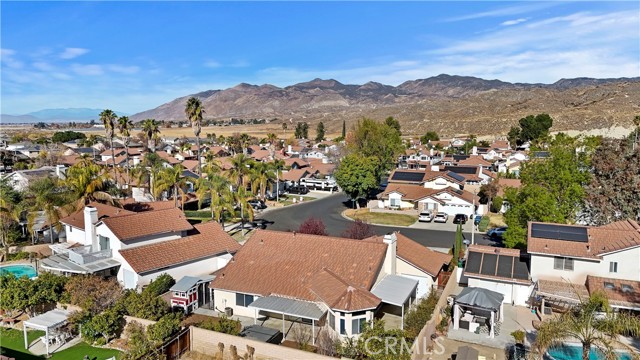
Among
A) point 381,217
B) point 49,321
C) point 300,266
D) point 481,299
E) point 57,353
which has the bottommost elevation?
point 381,217

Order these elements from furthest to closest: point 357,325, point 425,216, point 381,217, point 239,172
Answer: point 381,217 → point 239,172 → point 425,216 → point 357,325

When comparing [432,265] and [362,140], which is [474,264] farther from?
[362,140]

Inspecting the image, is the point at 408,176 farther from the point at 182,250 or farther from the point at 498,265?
the point at 182,250

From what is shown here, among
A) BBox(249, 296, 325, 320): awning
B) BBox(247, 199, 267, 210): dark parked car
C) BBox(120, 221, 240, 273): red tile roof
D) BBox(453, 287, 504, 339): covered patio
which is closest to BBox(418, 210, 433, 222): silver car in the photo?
BBox(247, 199, 267, 210): dark parked car

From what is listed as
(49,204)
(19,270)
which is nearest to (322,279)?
(19,270)

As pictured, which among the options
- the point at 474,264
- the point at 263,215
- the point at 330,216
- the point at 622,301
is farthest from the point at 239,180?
the point at 622,301

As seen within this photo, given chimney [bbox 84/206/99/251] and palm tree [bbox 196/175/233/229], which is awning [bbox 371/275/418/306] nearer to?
chimney [bbox 84/206/99/251]
